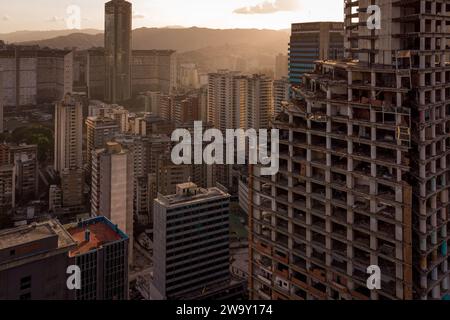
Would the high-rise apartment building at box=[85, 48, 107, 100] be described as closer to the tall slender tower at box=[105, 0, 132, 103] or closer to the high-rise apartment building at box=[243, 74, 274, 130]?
the tall slender tower at box=[105, 0, 132, 103]

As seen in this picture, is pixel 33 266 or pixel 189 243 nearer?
pixel 33 266

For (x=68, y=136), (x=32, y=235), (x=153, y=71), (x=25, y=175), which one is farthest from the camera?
(x=153, y=71)

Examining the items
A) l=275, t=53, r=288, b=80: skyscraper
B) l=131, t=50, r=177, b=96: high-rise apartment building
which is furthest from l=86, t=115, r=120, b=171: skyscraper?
l=131, t=50, r=177, b=96: high-rise apartment building

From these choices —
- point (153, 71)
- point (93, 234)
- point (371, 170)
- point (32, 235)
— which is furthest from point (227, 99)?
point (371, 170)

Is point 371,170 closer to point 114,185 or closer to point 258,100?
point 114,185

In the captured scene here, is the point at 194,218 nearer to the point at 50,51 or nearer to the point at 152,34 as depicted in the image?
the point at 50,51

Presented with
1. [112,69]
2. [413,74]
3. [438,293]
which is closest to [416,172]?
[413,74]
